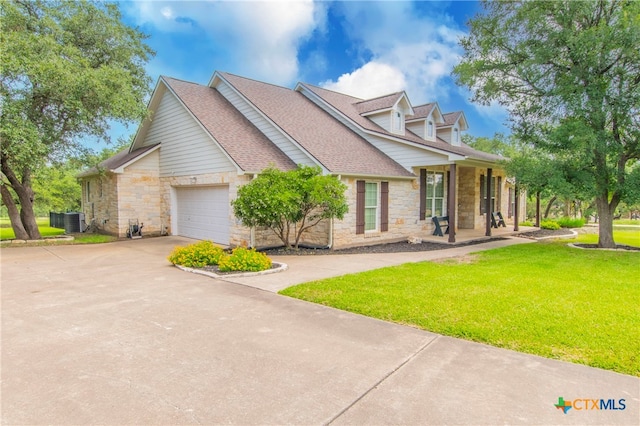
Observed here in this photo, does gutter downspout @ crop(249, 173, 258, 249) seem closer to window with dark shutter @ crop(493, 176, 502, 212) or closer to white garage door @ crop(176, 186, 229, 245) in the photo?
white garage door @ crop(176, 186, 229, 245)

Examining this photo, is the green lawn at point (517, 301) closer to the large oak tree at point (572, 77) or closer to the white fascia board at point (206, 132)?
the large oak tree at point (572, 77)

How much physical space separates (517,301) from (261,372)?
172 inches

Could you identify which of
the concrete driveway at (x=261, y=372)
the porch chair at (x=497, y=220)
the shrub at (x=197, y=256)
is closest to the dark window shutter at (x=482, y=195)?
the porch chair at (x=497, y=220)

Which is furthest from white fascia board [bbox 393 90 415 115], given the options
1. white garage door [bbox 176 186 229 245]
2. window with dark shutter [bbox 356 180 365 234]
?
white garage door [bbox 176 186 229 245]

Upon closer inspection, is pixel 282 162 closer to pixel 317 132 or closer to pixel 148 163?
pixel 317 132

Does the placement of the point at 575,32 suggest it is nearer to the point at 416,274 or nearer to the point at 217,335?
the point at 416,274

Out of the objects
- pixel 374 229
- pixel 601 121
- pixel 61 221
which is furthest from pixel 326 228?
pixel 61 221

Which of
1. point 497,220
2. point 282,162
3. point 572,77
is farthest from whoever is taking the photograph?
point 497,220

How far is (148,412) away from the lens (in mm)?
2994

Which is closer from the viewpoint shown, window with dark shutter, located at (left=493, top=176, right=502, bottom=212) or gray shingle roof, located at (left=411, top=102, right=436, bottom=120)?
gray shingle roof, located at (left=411, top=102, right=436, bottom=120)

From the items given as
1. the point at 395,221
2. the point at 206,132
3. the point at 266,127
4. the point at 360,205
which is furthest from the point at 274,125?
the point at 395,221

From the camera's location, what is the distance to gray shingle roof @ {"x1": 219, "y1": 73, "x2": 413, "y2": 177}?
42.1ft

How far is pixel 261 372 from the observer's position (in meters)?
3.67

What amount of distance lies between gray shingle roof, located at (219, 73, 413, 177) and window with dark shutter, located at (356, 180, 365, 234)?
0.51m
